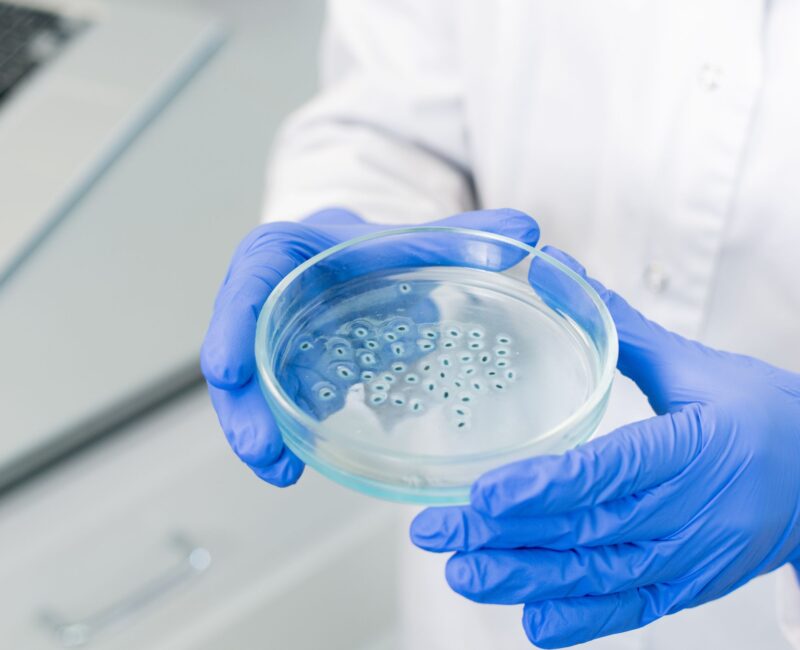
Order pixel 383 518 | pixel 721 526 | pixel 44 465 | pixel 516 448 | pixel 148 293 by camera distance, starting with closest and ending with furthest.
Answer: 1. pixel 516 448
2. pixel 721 526
3. pixel 44 465
4. pixel 148 293
5. pixel 383 518

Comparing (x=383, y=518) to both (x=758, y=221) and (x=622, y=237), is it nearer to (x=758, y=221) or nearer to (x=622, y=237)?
(x=622, y=237)

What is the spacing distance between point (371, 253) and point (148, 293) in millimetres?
413

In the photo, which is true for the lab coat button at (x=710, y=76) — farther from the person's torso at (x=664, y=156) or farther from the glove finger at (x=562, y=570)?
the glove finger at (x=562, y=570)

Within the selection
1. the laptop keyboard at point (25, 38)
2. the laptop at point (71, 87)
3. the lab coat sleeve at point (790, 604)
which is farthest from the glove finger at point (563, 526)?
the laptop keyboard at point (25, 38)

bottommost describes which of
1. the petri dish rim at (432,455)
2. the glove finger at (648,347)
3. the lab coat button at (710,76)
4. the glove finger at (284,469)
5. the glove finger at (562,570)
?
the glove finger at (562,570)

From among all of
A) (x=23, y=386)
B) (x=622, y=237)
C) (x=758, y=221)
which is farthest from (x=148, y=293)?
(x=758, y=221)

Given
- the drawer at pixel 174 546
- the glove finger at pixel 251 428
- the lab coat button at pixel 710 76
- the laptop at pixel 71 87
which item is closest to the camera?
the glove finger at pixel 251 428

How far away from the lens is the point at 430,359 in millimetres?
795

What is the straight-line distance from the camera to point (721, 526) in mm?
801

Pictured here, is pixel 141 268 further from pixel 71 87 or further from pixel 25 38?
pixel 25 38

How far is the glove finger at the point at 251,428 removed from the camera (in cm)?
78

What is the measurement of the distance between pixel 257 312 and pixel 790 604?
56 cm

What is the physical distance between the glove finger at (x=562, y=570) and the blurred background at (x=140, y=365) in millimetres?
457

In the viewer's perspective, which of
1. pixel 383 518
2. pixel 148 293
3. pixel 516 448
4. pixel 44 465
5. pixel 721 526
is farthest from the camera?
pixel 383 518
